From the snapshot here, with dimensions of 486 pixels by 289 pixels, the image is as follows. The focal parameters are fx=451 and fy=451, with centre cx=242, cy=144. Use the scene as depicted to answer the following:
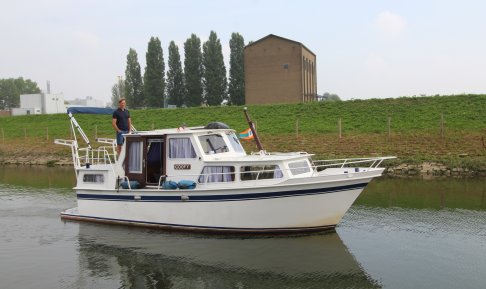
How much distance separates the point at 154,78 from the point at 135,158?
5490 cm

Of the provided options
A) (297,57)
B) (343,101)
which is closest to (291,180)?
(343,101)

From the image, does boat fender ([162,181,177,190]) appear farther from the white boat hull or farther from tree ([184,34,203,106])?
tree ([184,34,203,106])

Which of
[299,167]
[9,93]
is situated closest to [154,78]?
[299,167]

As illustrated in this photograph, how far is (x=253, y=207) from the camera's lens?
1248 centimetres

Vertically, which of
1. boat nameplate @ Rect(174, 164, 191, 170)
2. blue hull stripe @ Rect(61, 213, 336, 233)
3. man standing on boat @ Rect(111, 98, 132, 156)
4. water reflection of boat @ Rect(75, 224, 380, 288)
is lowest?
water reflection of boat @ Rect(75, 224, 380, 288)

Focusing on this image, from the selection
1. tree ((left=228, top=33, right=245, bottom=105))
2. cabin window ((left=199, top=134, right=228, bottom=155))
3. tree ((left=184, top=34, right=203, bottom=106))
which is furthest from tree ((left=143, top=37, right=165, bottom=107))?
cabin window ((left=199, top=134, right=228, bottom=155))

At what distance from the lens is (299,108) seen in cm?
3975

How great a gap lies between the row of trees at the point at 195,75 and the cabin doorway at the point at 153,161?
53000 millimetres

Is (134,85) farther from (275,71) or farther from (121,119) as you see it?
(121,119)

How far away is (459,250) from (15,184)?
69.5 ft

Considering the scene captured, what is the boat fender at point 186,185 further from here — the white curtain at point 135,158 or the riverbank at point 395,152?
the riverbank at point 395,152

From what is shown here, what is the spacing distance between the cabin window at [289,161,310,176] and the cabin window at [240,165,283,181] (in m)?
0.45

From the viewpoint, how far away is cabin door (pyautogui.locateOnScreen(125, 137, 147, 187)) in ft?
46.3

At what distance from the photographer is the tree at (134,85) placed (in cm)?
7219
